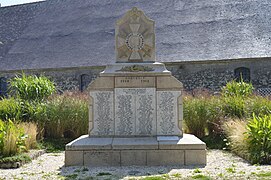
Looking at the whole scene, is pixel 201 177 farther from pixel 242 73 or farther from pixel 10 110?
pixel 242 73

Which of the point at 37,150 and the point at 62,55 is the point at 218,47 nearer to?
the point at 62,55

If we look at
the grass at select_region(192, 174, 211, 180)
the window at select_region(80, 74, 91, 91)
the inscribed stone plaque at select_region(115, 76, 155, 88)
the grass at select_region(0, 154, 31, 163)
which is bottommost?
the grass at select_region(192, 174, 211, 180)

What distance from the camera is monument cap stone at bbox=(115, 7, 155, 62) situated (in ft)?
22.4

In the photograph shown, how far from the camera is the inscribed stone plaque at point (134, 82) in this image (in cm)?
652

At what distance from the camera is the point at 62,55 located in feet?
57.3

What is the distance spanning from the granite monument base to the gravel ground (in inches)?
7.5

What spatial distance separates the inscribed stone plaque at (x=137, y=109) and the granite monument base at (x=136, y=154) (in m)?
0.69

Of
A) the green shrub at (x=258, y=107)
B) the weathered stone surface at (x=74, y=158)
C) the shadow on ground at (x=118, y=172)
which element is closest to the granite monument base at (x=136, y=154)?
the weathered stone surface at (x=74, y=158)

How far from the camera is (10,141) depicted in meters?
6.31

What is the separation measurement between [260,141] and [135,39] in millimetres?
3086

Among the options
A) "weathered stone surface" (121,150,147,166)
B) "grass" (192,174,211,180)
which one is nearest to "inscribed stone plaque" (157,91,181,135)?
"weathered stone surface" (121,150,147,166)

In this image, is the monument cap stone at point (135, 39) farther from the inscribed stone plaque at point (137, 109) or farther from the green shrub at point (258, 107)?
the green shrub at point (258, 107)

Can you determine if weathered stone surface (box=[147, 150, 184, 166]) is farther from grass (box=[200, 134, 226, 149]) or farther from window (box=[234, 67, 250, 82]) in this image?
window (box=[234, 67, 250, 82])

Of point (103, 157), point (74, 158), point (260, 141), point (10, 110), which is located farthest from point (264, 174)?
point (10, 110)
